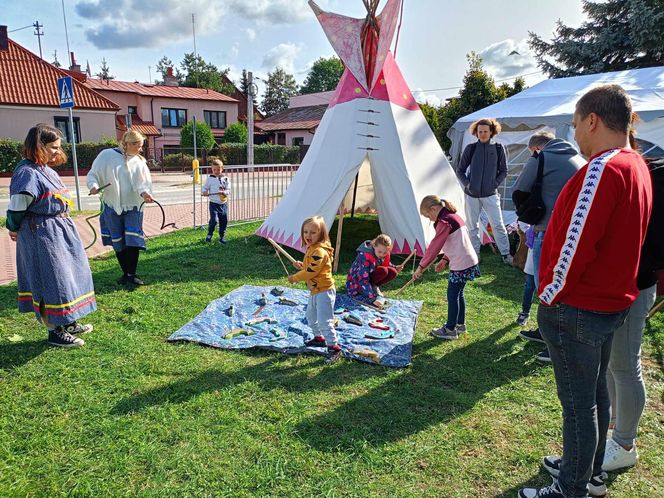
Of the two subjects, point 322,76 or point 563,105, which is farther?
point 322,76

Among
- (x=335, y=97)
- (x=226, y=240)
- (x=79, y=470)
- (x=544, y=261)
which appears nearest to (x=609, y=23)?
(x=335, y=97)

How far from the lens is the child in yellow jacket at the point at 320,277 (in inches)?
141

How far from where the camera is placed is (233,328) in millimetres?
4281

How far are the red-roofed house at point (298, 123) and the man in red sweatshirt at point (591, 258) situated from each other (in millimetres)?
33088

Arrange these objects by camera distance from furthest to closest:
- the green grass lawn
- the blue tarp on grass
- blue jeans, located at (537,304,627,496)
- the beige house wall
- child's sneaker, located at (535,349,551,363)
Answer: the beige house wall → the blue tarp on grass → child's sneaker, located at (535,349,551,363) → the green grass lawn → blue jeans, located at (537,304,627,496)

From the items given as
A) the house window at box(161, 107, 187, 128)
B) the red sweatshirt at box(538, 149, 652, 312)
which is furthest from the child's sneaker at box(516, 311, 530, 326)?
the house window at box(161, 107, 187, 128)

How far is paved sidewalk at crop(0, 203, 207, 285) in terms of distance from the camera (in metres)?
6.20

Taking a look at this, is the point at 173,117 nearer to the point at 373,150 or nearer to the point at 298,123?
the point at 298,123

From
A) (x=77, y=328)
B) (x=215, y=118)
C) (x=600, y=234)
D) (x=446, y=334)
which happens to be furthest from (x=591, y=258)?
(x=215, y=118)

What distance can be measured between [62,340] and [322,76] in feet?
211

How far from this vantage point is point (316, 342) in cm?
392

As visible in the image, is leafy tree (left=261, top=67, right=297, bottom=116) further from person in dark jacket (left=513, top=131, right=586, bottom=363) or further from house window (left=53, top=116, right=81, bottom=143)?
person in dark jacket (left=513, top=131, right=586, bottom=363)

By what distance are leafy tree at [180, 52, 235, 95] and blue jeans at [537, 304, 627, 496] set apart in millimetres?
55124

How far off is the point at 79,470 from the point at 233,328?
197 centimetres
